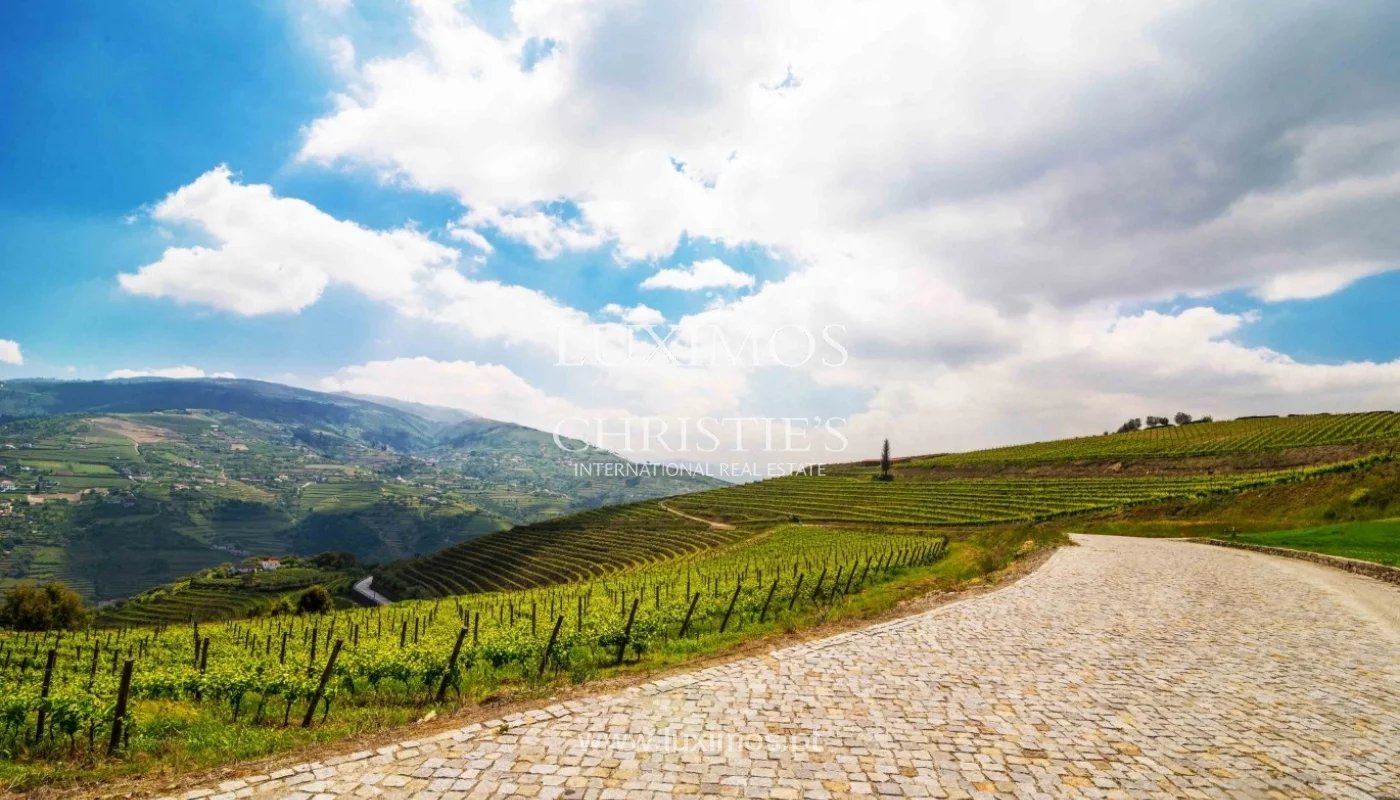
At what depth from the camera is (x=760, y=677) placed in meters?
12.2

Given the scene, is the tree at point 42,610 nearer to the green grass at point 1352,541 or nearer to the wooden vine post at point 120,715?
the wooden vine post at point 120,715

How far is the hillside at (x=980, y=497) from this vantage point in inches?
2554

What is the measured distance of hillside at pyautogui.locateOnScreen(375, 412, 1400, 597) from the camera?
213 feet

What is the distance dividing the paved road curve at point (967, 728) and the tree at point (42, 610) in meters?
73.5

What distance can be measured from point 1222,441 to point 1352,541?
70.5 meters

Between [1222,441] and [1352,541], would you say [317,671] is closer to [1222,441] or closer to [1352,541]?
[1352,541]

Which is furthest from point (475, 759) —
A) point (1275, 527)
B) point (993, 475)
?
point (993, 475)

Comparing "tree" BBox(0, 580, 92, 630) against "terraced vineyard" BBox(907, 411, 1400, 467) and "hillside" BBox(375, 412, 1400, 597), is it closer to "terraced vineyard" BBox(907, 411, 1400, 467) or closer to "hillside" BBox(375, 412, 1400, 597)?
"hillside" BBox(375, 412, 1400, 597)

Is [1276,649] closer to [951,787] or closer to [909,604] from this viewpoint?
[909,604]

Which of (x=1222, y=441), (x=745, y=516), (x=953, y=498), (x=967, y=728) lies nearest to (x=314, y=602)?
(x=745, y=516)

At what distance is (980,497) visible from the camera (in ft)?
275

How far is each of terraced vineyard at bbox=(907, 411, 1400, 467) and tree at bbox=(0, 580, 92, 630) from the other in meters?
128

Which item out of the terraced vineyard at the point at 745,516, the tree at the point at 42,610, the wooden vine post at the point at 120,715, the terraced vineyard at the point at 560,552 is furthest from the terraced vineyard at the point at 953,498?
the tree at the point at 42,610

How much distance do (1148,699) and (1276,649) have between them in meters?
6.99
